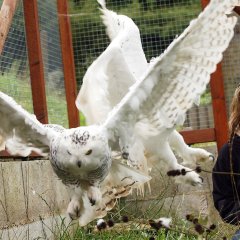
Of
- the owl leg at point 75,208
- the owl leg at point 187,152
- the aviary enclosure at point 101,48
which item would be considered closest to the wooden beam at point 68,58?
the aviary enclosure at point 101,48

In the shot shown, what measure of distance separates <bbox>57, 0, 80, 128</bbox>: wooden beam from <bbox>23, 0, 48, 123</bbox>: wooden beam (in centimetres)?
73

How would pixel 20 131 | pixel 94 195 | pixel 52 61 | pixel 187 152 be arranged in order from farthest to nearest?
pixel 52 61 → pixel 187 152 → pixel 20 131 → pixel 94 195

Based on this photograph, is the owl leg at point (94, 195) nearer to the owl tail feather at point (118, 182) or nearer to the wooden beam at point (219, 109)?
the owl tail feather at point (118, 182)

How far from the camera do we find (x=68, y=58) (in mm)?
5957

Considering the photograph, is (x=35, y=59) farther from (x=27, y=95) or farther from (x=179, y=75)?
(x=179, y=75)

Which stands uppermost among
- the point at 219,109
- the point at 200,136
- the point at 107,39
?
the point at 107,39

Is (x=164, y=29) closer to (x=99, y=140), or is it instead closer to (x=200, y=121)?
(x=200, y=121)

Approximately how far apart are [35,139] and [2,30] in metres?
0.71

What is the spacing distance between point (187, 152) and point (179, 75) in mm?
1192

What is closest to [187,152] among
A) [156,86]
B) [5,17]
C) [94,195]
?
[156,86]

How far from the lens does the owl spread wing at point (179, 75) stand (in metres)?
3.60

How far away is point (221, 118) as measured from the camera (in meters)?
5.89

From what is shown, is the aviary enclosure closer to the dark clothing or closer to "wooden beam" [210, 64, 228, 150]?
"wooden beam" [210, 64, 228, 150]

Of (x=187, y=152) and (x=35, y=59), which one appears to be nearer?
(x=187, y=152)
